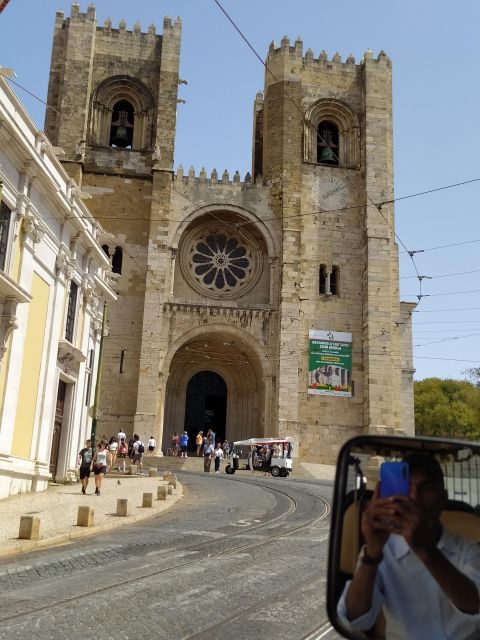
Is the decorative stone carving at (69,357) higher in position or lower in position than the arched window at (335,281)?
lower

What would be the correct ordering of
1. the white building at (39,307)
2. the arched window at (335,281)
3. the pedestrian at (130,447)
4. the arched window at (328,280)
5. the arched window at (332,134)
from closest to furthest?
1. the white building at (39,307)
2. the pedestrian at (130,447)
3. the arched window at (328,280)
4. the arched window at (335,281)
5. the arched window at (332,134)

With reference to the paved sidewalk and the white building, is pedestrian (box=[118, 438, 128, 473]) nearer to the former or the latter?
the white building

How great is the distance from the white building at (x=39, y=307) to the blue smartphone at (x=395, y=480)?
11.5 metres

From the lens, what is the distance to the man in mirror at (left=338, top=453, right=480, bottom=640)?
1.77 meters

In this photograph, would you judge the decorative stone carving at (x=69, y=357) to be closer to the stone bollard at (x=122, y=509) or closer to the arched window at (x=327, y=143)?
the stone bollard at (x=122, y=509)

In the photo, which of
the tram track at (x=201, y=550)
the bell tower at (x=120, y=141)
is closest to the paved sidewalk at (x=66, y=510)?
the tram track at (x=201, y=550)

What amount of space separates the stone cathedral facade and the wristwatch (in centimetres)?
2517

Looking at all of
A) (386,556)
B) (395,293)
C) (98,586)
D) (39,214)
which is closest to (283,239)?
(395,293)

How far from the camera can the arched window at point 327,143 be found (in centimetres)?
3203

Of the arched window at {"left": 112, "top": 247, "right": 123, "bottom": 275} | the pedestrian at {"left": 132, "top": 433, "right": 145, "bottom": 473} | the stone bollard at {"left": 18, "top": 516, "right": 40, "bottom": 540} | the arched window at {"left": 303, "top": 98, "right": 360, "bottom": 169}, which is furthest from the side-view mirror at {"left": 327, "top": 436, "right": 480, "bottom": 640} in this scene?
the arched window at {"left": 303, "top": 98, "right": 360, "bottom": 169}

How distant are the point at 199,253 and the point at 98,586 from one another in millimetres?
26007

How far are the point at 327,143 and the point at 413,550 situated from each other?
1267 inches

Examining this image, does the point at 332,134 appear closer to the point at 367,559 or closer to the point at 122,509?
the point at 122,509

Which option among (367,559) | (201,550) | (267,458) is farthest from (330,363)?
(367,559)
